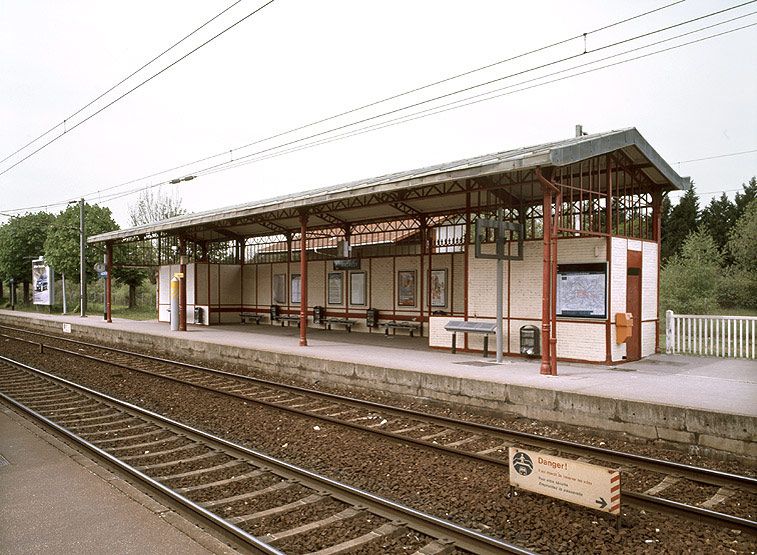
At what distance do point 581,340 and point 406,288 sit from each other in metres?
7.98

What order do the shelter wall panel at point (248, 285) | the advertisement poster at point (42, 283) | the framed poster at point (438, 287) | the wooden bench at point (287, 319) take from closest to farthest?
the framed poster at point (438, 287) → the wooden bench at point (287, 319) → the shelter wall panel at point (248, 285) → the advertisement poster at point (42, 283)

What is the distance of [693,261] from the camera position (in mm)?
30172

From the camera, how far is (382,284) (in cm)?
2055

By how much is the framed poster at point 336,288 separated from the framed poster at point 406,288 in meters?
3.02

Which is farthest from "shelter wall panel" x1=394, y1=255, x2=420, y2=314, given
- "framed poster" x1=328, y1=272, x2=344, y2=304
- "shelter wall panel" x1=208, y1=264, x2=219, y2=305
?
"shelter wall panel" x1=208, y1=264, x2=219, y2=305

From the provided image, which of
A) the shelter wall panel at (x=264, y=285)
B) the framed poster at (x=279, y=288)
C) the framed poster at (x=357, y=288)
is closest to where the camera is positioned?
the framed poster at (x=357, y=288)

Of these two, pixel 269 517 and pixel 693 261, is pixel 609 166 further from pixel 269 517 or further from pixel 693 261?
pixel 693 261

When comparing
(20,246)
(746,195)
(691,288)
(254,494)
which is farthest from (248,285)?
(746,195)

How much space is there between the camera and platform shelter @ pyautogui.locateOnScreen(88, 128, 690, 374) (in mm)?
12117

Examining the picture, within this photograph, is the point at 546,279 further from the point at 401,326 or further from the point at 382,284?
the point at 382,284

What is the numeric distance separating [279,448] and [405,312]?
12.3 meters

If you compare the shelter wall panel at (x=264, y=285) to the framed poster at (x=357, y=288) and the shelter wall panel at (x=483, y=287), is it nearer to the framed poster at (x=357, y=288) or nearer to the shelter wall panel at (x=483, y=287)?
the framed poster at (x=357, y=288)

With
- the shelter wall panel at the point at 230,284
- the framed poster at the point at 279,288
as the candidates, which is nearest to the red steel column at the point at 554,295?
the framed poster at the point at 279,288

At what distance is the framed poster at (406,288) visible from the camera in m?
19.6
